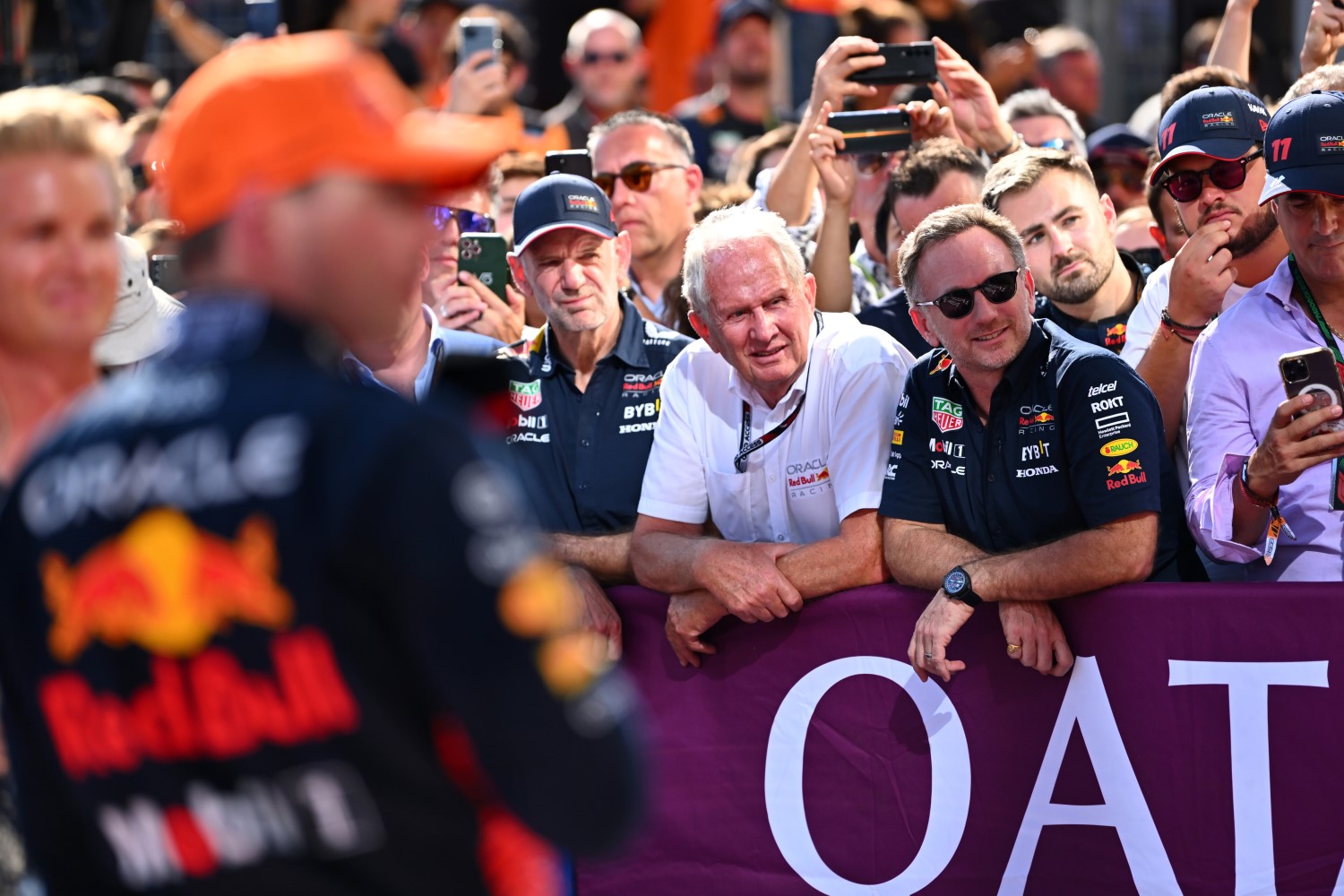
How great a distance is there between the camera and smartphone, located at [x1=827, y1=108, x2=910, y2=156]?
251 inches

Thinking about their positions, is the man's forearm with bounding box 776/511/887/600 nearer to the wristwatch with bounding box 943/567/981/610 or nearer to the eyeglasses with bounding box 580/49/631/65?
the wristwatch with bounding box 943/567/981/610

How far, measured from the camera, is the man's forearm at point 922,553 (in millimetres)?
4590

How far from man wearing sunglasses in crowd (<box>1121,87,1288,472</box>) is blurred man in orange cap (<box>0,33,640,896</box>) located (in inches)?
138

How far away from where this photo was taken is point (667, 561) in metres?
5.03

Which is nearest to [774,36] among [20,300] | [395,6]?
[395,6]

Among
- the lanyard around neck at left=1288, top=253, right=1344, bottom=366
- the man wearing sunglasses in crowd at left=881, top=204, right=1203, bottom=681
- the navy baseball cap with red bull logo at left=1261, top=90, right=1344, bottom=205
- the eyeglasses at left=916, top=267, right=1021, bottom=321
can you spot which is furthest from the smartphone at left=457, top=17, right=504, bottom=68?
the lanyard around neck at left=1288, top=253, right=1344, bottom=366

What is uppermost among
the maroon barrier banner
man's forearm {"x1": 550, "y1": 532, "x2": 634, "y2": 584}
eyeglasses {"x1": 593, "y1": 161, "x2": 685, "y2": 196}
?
eyeglasses {"x1": 593, "y1": 161, "x2": 685, "y2": 196}

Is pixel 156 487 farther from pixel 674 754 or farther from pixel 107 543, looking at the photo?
pixel 674 754

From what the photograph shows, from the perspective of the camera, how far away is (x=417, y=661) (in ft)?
6.14

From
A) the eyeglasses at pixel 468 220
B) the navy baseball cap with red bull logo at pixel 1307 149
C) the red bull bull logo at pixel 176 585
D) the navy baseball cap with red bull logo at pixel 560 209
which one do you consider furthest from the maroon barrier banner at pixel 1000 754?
the red bull bull logo at pixel 176 585

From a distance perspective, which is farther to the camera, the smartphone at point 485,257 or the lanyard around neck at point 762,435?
the smartphone at point 485,257

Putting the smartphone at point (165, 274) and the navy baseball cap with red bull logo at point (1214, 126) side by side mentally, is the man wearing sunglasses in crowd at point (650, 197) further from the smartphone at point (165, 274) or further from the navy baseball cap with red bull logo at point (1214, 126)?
the navy baseball cap with red bull logo at point (1214, 126)

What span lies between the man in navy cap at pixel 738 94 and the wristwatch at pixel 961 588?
5.53 metres

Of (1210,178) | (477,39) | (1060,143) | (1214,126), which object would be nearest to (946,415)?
(1210,178)
